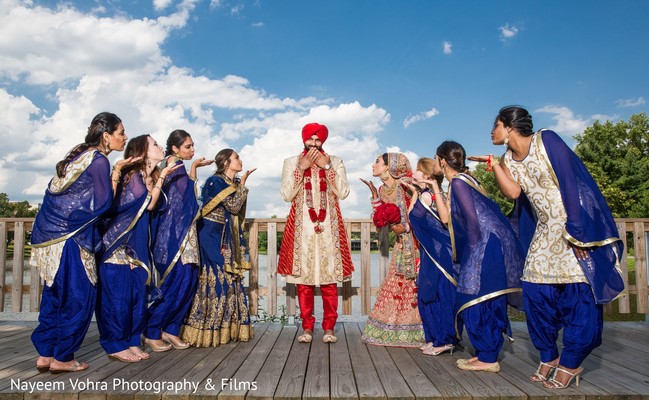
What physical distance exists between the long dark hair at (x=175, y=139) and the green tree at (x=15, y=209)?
36.5m

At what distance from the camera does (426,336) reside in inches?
157

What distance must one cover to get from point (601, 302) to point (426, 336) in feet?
5.04

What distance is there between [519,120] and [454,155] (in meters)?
0.63

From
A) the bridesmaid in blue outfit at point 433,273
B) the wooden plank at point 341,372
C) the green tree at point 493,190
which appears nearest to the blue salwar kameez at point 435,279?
the bridesmaid in blue outfit at point 433,273

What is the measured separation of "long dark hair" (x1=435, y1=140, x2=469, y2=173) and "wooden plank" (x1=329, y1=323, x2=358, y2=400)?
5.36 ft

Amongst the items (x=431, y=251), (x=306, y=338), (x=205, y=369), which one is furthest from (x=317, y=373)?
(x=431, y=251)

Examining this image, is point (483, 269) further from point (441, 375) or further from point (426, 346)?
point (426, 346)

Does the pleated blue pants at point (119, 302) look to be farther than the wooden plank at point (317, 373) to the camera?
Yes

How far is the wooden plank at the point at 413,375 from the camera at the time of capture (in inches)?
112

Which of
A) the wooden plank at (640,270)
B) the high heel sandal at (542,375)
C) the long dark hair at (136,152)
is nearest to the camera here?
the high heel sandal at (542,375)

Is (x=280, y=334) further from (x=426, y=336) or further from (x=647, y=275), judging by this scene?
(x=647, y=275)

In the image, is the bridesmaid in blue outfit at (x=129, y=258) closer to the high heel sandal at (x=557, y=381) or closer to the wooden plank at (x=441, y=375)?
the wooden plank at (x=441, y=375)

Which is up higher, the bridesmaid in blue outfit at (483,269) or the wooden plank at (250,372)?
the bridesmaid in blue outfit at (483,269)

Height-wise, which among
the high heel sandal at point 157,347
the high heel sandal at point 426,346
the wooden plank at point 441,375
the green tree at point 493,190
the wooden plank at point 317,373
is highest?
the green tree at point 493,190
